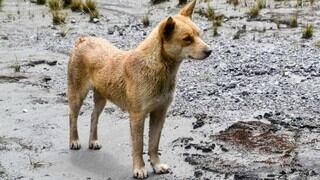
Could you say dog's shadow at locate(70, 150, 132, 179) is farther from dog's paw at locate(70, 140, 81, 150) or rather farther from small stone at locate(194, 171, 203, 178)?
small stone at locate(194, 171, 203, 178)

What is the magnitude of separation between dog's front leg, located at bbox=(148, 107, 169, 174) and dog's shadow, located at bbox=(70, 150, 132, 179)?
0.93ft

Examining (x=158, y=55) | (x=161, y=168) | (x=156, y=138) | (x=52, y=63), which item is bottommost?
(x=52, y=63)

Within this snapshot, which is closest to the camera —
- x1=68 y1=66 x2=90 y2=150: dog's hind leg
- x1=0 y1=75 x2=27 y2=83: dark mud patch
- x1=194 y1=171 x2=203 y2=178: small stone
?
x1=194 y1=171 x2=203 y2=178: small stone

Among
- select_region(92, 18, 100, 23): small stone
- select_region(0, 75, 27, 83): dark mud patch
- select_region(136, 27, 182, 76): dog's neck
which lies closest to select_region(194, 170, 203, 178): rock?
select_region(136, 27, 182, 76): dog's neck

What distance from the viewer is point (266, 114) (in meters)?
8.86

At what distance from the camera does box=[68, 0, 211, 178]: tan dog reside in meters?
6.77

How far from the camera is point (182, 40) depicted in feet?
22.2

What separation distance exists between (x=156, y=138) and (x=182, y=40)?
118 centimetres

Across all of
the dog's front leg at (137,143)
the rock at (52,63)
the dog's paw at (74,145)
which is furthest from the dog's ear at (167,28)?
the rock at (52,63)

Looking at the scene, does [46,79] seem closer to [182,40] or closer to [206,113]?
[206,113]

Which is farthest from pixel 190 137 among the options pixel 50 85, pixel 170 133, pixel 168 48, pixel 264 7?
pixel 264 7

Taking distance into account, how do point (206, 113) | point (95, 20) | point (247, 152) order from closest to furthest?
point (247, 152) → point (206, 113) → point (95, 20)

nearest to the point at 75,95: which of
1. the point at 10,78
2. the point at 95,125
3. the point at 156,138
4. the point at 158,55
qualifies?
the point at 95,125

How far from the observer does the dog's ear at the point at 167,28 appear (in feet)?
22.0
